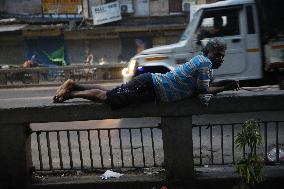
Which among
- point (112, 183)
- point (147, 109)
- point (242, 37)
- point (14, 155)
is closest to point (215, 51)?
point (147, 109)

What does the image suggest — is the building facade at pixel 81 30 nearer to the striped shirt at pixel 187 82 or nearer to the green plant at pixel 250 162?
the striped shirt at pixel 187 82

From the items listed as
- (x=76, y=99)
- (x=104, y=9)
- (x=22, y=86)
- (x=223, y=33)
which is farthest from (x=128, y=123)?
(x=104, y=9)

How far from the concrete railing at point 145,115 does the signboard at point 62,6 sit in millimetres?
25128

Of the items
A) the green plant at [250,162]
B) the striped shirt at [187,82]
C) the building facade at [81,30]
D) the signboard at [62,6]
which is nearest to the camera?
the green plant at [250,162]

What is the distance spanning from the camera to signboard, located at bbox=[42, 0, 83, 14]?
2923 centimetres

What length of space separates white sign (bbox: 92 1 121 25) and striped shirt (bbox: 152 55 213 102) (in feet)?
79.1

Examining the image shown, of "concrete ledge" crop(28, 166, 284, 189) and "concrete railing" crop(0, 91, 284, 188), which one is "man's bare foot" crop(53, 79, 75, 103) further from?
"concrete ledge" crop(28, 166, 284, 189)

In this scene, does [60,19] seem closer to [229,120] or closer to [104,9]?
[104,9]

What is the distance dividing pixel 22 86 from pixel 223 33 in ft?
43.2

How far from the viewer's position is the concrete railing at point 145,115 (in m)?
4.84

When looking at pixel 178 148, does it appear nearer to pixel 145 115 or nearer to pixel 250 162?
pixel 145 115

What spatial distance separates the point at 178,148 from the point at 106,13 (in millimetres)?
24337

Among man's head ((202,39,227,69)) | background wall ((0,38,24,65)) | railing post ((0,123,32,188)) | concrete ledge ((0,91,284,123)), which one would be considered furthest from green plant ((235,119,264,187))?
background wall ((0,38,24,65))

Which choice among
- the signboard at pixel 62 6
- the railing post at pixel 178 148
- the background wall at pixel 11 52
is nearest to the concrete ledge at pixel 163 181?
the railing post at pixel 178 148
